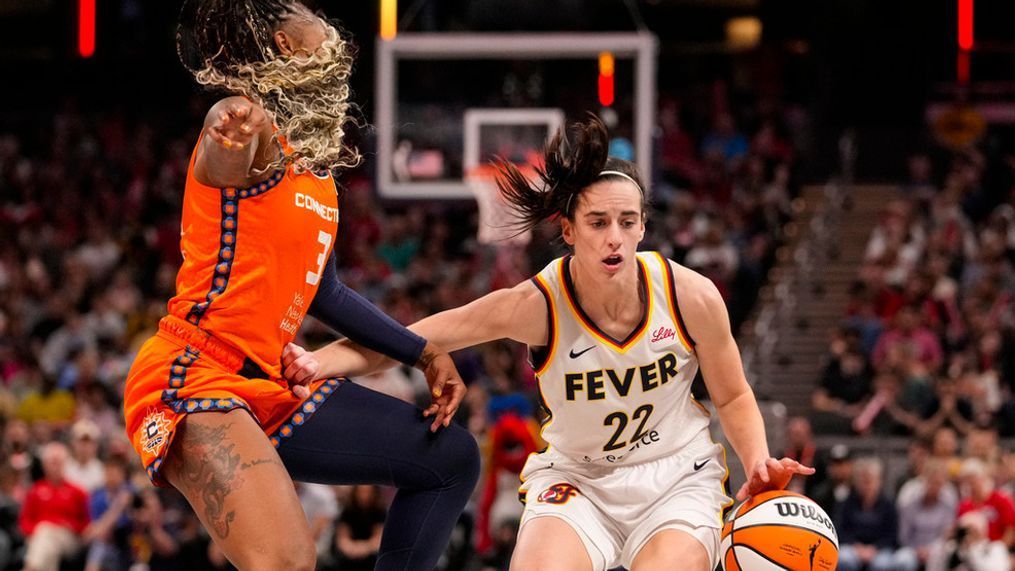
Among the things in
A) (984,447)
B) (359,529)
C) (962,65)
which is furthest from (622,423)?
(962,65)

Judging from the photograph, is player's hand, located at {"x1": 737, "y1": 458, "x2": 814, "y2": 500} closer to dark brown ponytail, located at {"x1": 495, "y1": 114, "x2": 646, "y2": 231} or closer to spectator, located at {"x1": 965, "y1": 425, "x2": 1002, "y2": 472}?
dark brown ponytail, located at {"x1": 495, "y1": 114, "x2": 646, "y2": 231}

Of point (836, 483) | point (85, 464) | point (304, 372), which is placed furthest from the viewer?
point (85, 464)

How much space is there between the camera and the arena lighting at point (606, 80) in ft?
38.2

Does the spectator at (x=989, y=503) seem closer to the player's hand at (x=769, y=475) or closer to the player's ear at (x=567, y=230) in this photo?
the player's hand at (x=769, y=475)

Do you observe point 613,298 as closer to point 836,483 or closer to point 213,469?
point 213,469

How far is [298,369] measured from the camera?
14.8ft

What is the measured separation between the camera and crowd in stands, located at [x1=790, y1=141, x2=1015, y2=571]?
9.93m

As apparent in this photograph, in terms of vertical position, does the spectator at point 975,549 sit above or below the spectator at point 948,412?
below

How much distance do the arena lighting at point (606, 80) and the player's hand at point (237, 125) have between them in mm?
7839

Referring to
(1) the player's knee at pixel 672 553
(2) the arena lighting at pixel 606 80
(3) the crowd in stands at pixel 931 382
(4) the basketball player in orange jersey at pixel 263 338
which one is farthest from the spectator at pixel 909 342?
(4) the basketball player in orange jersey at pixel 263 338

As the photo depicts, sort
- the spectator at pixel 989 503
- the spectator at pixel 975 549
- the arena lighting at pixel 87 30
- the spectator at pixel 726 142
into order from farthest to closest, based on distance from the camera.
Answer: the arena lighting at pixel 87 30 < the spectator at pixel 726 142 < the spectator at pixel 989 503 < the spectator at pixel 975 549

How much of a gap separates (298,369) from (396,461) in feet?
1.41

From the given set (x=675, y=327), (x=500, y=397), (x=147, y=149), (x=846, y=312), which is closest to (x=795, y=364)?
(x=846, y=312)

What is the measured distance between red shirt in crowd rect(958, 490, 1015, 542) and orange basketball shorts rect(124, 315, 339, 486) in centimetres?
661
